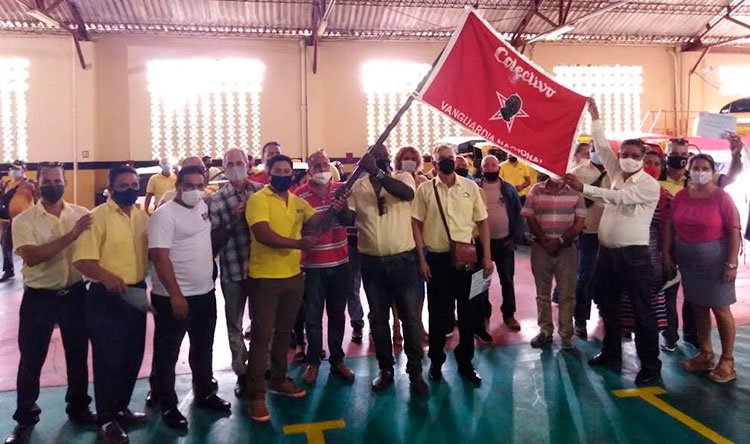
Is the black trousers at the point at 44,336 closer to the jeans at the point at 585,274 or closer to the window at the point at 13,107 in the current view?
the jeans at the point at 585,274

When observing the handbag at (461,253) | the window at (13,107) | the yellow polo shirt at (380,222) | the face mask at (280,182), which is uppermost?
the window at (13,107)

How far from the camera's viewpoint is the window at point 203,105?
1417cm

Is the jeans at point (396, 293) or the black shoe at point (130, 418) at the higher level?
the jeans at point (396, 293)

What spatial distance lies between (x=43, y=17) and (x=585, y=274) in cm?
1217

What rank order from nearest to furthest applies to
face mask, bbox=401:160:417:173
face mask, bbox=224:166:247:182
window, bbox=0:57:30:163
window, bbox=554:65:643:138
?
face mask, bbox=224:166:247:182 < face mask, bbox=401:160:417:173 < window, bbox=0:57:30:163 < window, bbox=554:65:643:138

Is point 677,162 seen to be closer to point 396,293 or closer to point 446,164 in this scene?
point 446,164

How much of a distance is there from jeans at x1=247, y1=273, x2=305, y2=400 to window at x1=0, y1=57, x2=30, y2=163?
42.7 feet

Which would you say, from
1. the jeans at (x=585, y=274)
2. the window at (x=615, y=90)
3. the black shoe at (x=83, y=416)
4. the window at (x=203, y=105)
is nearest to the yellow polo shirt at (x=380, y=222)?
the black shoe at (x=83, y=416)

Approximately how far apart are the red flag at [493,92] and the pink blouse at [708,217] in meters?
1.28

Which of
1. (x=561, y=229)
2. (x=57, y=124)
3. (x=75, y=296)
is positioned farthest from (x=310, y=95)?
(x=75, y=296)

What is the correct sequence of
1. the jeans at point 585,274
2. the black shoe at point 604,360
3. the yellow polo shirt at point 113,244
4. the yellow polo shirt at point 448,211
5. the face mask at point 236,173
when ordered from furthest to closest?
1. the jeans at point 585,274
2. the black shoe at point 604,360
3. the yellow polo shirt at point 448,211
4. the face mask at point 236,173
5. the yellow polo shirt at point 113,244

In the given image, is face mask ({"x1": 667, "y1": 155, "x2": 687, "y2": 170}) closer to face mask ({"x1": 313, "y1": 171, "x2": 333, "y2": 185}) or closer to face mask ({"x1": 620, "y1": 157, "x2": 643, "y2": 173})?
face mask ({"x1": 620, "y1": 157, "x2": 643, "y2": 173})

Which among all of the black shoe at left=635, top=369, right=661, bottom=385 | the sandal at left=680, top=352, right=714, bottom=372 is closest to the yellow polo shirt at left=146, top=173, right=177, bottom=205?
the black shoe at left=635, top=369, right=661, bottom=385

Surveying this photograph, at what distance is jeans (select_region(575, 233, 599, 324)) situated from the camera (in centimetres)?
524
